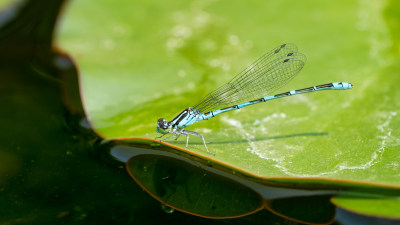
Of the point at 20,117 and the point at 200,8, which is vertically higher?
the point at 200,8

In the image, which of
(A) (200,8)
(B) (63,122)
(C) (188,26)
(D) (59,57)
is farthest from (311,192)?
(D) (59,57)

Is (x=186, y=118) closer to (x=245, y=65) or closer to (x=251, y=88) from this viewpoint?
(x=251, y=88)

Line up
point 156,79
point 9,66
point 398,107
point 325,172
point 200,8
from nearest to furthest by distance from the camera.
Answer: point 325,172 < point 398,107 < point 156,79 < point 9,66 < point 200,8

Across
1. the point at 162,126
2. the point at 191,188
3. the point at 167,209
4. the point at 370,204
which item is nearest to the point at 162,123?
the point at 162,126

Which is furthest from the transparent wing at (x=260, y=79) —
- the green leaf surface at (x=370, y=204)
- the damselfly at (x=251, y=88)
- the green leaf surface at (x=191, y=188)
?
the green leaf surface at (x=370, y=204)

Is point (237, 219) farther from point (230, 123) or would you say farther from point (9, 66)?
point (9, 66)

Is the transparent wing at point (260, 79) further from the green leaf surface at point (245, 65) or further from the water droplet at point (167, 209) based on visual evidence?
the water droplet at point (167, 209)

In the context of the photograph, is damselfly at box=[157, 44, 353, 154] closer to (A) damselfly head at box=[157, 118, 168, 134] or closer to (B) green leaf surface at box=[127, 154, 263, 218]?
(A) damselfly head at box=[157, 118, 168, 134]
